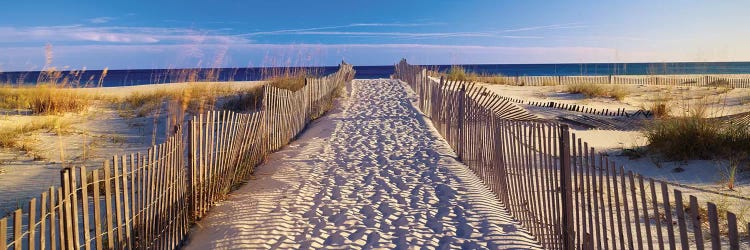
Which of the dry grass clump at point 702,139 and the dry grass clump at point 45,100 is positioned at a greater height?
the dry grass clump at point 45,100

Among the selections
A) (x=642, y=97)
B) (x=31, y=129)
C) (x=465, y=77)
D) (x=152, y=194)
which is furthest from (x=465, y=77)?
(x=152, y=194)

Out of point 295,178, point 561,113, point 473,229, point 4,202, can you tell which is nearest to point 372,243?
point 473,229

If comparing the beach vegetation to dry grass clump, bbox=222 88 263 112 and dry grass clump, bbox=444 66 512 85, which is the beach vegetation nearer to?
dry grass clump, bbox=444 66 512 85

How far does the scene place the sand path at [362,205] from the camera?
17.0 ft

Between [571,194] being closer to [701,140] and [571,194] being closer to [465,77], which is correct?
[701,140]

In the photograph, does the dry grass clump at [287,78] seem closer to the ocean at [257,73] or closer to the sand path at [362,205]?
the ocean at [257,73]

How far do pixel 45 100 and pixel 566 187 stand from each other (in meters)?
13.9

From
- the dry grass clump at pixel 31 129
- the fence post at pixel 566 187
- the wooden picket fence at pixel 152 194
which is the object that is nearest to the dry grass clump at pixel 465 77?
the dry grass clump at pixel 31 129

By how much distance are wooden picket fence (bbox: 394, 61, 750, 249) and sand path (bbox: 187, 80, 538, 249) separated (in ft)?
0.90

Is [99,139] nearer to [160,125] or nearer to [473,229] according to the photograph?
[160,125]

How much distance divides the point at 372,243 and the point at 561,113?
10999 millimetres

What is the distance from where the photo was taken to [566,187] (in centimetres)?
432

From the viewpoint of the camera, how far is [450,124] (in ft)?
35.2

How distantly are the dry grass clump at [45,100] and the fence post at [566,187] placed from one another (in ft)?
43.7
